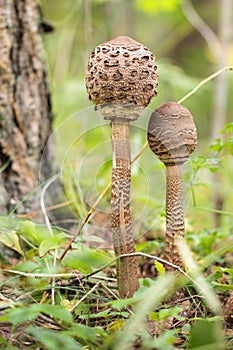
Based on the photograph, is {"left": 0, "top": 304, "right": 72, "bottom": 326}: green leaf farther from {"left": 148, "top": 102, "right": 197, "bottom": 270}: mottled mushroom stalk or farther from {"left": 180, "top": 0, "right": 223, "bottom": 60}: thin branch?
{"left": 180, "top": 0, "right": 223, "bottom": 60}: thin branch

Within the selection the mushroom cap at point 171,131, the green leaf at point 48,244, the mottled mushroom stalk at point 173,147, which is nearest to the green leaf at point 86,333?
the green leaf at point 48,244

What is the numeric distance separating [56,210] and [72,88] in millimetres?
2619

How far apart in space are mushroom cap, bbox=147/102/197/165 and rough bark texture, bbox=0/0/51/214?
0.84 metres

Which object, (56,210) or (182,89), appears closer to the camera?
(56,210)

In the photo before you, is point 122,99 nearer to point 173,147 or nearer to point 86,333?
point 173,147

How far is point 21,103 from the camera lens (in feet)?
7.40

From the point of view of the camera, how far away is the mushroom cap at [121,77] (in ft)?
4.48

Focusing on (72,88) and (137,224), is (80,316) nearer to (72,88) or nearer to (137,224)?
(137,224)

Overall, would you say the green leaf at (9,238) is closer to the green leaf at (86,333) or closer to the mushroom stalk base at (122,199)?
the mushroom stalk base at (122,199)

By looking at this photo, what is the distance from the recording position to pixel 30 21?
230 centimetres

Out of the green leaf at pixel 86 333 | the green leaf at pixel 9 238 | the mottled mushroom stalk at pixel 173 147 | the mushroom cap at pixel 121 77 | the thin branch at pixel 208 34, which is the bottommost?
the green leaf at pixel 86 333

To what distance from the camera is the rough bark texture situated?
214cm

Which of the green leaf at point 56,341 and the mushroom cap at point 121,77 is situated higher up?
the mushroom cap at point 121,77

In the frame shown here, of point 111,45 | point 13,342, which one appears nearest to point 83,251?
point 13,342
